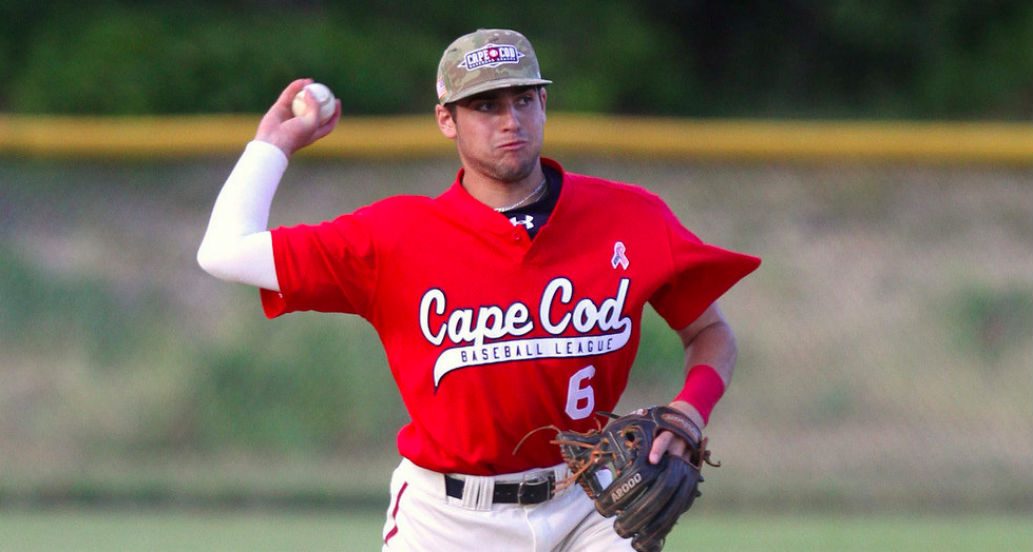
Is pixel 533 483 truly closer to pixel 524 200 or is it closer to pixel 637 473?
pixel 637 473

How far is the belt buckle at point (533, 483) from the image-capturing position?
130 inches

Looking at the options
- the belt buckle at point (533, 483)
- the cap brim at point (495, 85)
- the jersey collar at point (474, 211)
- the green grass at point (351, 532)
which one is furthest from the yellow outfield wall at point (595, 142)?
the belt buckle at point (533, 483)

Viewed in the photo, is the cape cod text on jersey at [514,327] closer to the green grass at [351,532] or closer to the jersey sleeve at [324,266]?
the jersey sleeve at [324,266]

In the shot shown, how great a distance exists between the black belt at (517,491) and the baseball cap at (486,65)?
0.93 metres

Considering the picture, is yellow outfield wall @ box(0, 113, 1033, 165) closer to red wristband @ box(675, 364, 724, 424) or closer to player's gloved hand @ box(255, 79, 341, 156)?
player's gloved hand @ box(255, 79, 341, 156)

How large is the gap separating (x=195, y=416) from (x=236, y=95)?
8.73 feet

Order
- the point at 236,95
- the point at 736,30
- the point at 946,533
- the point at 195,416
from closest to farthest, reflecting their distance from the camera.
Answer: the point at 946,533, the point at 195,416, the point at 236,95, the point at 736,30

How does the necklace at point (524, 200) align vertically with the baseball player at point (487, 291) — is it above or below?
above

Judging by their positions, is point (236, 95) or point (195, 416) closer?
point (195, 416)

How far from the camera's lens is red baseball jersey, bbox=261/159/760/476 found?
3229mm

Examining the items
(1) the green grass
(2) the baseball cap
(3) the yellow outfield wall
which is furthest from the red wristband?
(3) the yellow outfield wall

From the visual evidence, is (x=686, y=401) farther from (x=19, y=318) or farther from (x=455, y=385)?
(x=19, y=318)

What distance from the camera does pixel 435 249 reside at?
10.7ft

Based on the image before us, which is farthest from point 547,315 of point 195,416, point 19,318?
point 19,318
